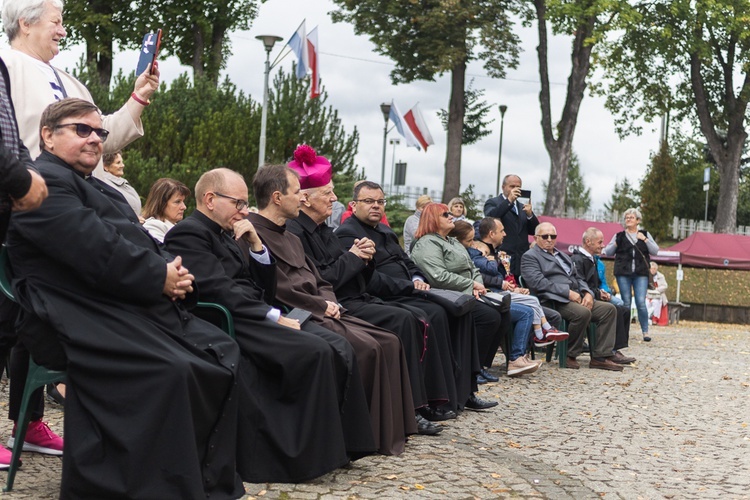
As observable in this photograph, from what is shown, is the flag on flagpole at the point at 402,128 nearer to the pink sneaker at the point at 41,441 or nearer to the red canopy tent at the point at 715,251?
the red canopy tent at the point at 715,251

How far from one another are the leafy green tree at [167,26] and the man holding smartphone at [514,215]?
20966 mm

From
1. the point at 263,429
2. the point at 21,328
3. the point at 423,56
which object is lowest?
the point at 263,429

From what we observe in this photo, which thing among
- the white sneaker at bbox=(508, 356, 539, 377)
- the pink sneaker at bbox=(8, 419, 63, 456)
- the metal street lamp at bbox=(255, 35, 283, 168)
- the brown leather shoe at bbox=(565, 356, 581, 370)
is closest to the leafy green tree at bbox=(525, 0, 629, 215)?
the metal street lamp at bbox=(255, 35, 283, 168)

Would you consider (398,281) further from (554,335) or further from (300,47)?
(300,47)

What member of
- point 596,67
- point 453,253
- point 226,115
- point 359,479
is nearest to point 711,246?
point 596,67

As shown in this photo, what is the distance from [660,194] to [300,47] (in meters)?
30.7

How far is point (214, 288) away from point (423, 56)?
2885 cm

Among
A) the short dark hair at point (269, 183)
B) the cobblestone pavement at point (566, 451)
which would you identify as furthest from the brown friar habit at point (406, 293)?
the short dark hair at point (269, 183)

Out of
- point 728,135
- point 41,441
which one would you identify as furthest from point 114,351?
point 728,135

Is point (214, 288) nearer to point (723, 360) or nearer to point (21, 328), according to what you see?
point (21, 328)

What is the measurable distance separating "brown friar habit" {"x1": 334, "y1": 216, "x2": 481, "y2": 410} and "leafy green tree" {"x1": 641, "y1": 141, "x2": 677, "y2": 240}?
146 ft

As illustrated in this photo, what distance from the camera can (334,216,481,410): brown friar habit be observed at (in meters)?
7.80

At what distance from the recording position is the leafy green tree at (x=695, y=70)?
3198 cm

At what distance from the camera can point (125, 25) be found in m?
33.5
